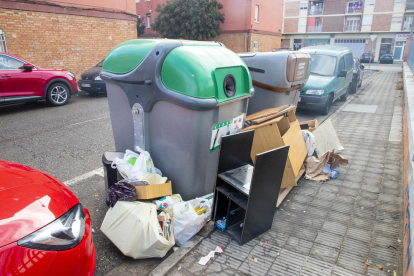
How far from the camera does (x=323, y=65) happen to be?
8812 millimetres

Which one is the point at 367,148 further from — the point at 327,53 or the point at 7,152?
the point at 7,152

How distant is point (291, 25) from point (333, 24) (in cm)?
638

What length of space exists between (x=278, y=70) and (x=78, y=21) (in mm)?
10691

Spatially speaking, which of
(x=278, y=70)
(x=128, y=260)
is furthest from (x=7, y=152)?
(x=278, y=70)

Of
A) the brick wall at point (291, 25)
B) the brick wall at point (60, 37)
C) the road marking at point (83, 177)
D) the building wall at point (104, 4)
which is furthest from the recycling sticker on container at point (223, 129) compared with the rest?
the brick wall at point (291, 25)

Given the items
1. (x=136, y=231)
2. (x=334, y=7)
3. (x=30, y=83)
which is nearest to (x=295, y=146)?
(x=136, y=231)

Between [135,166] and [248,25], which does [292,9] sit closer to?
[248,25]

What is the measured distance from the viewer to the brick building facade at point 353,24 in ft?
133

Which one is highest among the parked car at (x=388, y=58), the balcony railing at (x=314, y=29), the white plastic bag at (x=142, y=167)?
the balcony railing at (x=314, y=29)

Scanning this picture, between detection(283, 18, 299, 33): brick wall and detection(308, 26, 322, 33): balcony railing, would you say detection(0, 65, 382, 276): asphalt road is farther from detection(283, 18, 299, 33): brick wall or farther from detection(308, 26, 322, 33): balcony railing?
detection(283, 18, 299, 33): brick wall

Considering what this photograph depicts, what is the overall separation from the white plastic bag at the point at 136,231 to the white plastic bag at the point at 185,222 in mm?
108

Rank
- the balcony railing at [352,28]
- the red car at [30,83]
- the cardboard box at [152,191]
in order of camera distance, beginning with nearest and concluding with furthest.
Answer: the cardboard box at [152,191] → the red car at [30,83] → the balcony railing at [352,28]

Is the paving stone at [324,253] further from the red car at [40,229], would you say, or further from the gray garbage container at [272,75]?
the gray garbage container at [272,75]

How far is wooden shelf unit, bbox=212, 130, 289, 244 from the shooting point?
259 cm
